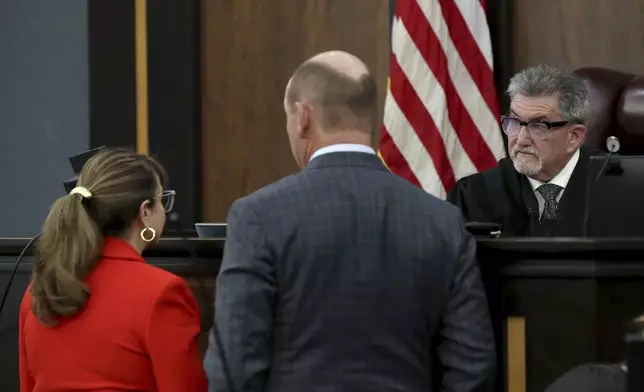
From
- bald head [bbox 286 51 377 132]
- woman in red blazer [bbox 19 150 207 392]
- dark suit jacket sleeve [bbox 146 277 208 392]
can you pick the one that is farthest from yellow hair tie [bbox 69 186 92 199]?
bald head [bbox 286 51 377 132]

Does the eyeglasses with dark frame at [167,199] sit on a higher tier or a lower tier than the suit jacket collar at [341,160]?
lower

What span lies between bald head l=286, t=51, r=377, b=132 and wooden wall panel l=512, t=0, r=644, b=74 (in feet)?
7.52

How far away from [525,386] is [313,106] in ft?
2.55

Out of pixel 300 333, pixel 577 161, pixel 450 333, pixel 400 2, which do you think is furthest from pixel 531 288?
pixel 400 2

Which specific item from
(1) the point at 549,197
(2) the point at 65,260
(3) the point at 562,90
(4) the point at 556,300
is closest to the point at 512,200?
(1) the point at 549,197

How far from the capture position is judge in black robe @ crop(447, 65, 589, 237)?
3.06m

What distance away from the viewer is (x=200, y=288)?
2395 mm

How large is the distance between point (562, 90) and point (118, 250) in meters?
1.57

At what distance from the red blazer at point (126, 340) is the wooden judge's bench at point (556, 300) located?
65 centimetres

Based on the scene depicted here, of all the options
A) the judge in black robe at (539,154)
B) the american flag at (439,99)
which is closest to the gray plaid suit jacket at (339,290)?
the judge in black robe at (539,154)

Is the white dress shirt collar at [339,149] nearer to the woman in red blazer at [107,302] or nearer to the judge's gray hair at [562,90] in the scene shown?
the woman in red blazer at [107,302]

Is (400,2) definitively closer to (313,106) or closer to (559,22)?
(559,22)

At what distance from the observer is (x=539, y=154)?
3.07m

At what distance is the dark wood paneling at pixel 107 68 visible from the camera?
4320mm
